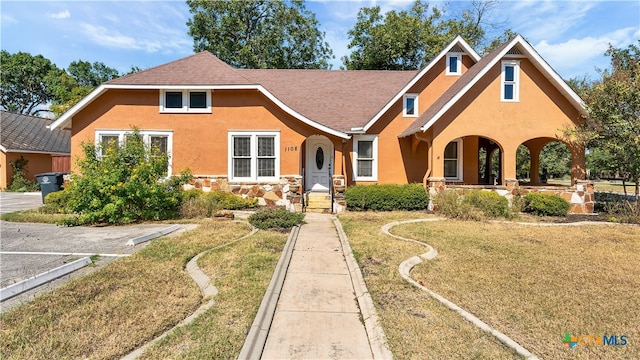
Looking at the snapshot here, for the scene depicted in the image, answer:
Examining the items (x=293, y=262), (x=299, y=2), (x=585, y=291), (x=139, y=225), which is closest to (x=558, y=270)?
(x=585, y=291)

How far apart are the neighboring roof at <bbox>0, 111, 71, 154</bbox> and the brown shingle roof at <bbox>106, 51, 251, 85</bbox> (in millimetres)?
13462

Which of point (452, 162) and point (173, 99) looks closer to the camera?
point (173, 99)

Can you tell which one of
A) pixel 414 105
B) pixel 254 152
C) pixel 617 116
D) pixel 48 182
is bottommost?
pixel 48 182

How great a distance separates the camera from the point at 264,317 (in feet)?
12.3

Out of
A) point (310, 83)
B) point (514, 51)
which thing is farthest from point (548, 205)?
point (310, 83)

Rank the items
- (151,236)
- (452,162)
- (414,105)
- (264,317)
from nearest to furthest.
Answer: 1. (264,317)
2. (151,236)
3. (414,105)
4. (452,162)

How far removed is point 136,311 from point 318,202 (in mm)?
9833

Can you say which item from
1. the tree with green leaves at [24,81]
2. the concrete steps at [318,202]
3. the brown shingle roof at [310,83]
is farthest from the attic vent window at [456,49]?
the tree with green leaves at [24,81]

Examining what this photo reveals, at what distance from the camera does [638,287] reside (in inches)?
193

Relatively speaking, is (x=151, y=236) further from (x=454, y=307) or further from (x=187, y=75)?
(x=187, y=75)

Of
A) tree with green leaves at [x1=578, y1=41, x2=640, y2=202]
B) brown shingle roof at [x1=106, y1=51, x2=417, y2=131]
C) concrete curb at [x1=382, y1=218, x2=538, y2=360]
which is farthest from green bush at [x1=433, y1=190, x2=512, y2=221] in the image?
brown shingle roof at [x1=106, y1=51, x2=417, y2=131]

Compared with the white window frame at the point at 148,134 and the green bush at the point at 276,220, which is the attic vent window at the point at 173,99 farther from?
the green bush at the point at 276,220

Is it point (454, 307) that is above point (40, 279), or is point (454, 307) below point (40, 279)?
below

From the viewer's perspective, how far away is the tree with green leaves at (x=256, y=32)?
86.7 ft
